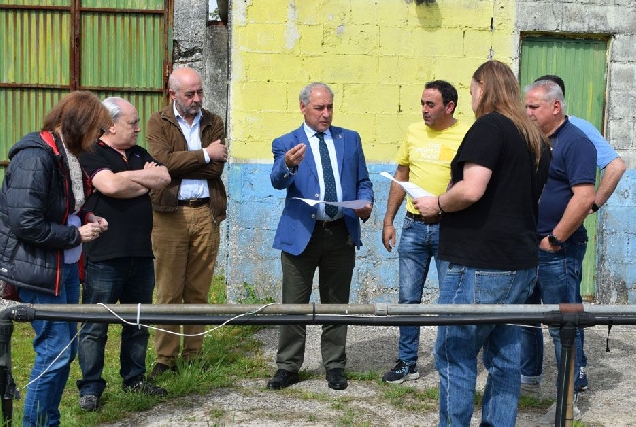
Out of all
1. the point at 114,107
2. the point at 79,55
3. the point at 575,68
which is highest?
the point at 79,55

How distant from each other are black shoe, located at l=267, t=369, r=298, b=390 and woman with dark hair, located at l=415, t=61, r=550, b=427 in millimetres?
1690

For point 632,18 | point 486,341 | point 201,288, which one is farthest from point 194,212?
point 632,18

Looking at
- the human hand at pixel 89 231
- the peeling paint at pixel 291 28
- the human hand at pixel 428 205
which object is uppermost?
the peeling paint at pixel 291 28

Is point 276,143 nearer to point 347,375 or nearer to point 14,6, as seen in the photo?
point 347,375

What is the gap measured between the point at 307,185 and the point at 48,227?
1973 mm

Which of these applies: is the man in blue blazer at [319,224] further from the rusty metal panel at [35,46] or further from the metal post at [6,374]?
the rusty metal panel at [35,46]

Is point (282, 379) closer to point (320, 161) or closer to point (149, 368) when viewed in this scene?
point (149, 368)

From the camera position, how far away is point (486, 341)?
188 inches

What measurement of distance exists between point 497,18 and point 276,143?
3020mm

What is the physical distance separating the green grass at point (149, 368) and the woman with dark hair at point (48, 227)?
28 centimetres

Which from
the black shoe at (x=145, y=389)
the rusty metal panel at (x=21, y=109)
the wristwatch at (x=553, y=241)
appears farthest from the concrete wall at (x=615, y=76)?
the rusty metal panel at (x=21, y=109)

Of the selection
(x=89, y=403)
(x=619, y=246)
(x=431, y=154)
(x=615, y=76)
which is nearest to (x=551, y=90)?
(x=431, y=154)

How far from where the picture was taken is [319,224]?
242 inches

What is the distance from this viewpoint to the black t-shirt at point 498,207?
448 centimetres
